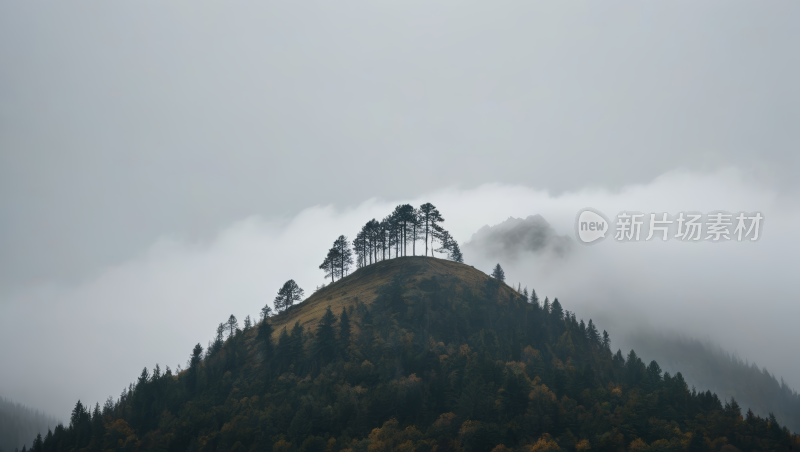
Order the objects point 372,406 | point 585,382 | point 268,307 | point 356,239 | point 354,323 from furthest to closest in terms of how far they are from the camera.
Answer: point 356,239 → point 268,307 → point 354,323 → point 585,382 → point 372,406

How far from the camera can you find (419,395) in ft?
393

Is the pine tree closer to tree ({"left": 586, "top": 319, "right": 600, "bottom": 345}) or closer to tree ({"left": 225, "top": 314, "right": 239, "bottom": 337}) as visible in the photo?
tree ({"left": 586, "top": 319, "right": 600, "bottom": 345})

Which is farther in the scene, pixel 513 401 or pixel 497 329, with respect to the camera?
pixel 497 329

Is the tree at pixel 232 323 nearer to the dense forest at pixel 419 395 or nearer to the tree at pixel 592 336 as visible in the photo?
the dense forest at pixel 419 395

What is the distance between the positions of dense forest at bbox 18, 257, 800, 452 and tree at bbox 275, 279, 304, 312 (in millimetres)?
18690

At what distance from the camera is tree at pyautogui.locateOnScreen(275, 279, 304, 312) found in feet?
566

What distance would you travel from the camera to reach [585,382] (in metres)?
130

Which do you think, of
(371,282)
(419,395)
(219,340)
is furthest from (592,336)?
(219,340)

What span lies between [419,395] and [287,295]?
7434 cm

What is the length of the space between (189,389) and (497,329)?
Answer: 97.7 m

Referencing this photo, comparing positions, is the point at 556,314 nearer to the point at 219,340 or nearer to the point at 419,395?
the point at 419,395

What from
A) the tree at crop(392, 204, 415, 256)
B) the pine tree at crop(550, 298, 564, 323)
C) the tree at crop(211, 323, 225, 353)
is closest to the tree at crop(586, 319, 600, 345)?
the pine tree at crop(550, 298, 564, 323)

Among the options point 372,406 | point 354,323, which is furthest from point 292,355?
point 372,406

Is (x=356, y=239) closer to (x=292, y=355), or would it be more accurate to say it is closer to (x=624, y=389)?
(x=292, y=355)
